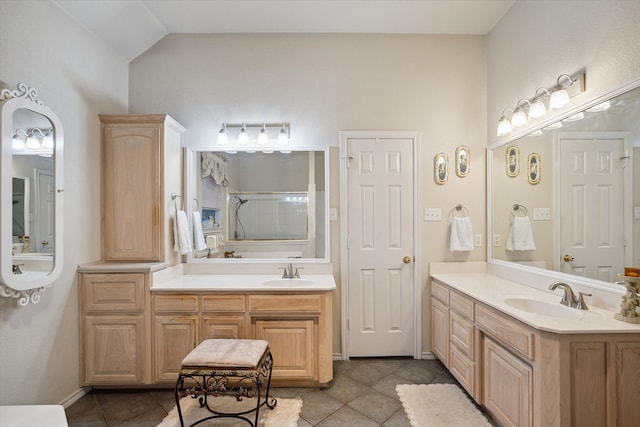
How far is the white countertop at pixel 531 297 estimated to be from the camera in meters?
1.38

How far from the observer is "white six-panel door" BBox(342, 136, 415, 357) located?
9.07ft

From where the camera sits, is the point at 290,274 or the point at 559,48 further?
the point at 290,274

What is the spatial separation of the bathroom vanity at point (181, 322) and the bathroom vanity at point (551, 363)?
3.47 feet

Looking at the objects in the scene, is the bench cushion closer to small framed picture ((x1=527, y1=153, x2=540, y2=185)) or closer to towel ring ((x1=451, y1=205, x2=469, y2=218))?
towel ring ((x1=451, y1=205, x2=469, y2=218))

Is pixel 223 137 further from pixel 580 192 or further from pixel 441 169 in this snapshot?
pixel 580 192

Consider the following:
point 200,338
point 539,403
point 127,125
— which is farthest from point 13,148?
point 539,403

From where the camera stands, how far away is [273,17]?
2576 millimetres

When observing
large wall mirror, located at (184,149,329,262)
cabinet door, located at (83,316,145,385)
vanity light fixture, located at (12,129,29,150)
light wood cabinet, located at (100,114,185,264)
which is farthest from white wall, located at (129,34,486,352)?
cabinet door, located at (83,316,145,385)

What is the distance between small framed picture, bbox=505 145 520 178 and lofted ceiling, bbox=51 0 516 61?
115 centimetres

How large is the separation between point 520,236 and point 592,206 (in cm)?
65

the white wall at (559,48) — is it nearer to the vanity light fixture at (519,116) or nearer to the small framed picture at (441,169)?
the vanity light fixture at (519,116)

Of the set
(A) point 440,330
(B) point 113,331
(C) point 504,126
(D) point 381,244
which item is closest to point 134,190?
(B) point 113,331

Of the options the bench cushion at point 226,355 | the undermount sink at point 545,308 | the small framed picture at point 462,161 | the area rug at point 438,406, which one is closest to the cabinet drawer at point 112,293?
the bench cushion at point 226,355

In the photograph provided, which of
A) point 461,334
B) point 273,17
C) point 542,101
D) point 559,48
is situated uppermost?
point 273,17
